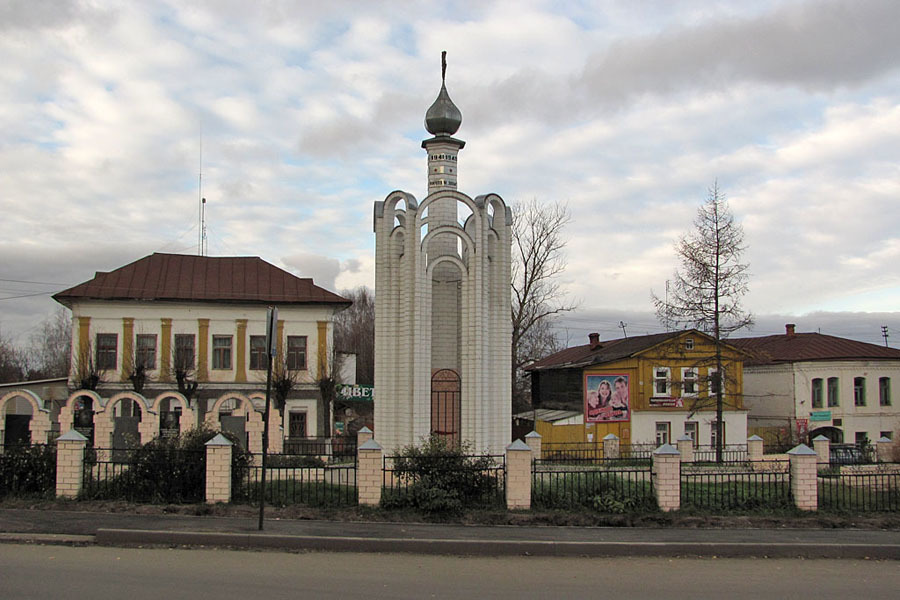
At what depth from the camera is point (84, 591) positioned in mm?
7969

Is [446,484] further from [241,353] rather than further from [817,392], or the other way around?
[817,392]

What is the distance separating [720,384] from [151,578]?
22254mm

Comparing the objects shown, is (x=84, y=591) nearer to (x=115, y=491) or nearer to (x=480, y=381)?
(x=115, y=491)

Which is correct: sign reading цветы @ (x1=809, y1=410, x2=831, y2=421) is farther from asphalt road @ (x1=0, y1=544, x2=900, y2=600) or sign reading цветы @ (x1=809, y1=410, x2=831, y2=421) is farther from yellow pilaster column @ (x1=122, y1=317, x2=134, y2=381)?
Result: yellow pilaster column @ (x1=122, y1=317, x2=134, y2=381)

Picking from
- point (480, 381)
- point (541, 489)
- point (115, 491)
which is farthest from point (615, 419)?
point (115, 491)

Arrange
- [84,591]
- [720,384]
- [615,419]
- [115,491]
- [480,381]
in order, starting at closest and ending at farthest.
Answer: [84,591] → [115,491] → [480,381] → [720,384] → [615,419]

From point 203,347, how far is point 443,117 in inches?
762

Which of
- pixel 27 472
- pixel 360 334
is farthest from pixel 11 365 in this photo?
pixel 27 472

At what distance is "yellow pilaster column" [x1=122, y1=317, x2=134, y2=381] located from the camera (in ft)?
106

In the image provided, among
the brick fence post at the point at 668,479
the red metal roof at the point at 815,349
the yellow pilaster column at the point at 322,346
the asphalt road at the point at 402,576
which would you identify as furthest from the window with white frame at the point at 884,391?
the asphalt road at the point at 402,576

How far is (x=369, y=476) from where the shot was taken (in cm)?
1280

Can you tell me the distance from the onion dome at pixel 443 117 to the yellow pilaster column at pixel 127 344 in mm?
19887

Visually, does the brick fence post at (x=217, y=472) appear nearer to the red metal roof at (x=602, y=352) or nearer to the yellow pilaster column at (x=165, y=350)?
the yellow pilaster column at (x=165, y=350)

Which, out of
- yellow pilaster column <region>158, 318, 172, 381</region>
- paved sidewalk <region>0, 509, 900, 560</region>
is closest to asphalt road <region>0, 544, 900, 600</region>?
paved sidewalk <region>0, 509, 900, 560</region>
